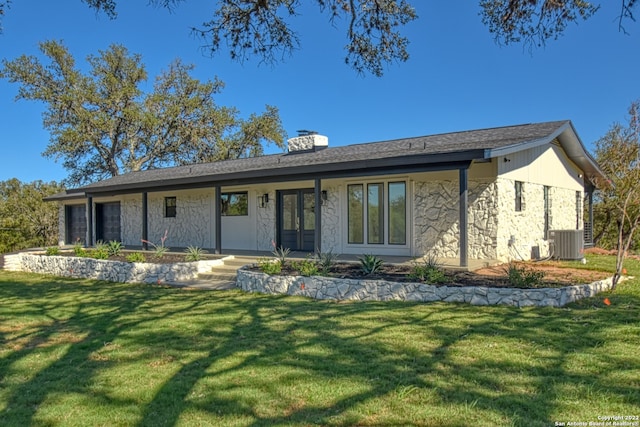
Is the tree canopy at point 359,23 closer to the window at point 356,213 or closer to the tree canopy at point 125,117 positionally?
the window at point 356,213

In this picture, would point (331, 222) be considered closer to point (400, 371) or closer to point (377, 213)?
point (377, 213)

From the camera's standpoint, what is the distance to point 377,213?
12.4 meters

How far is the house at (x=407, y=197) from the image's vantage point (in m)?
10.8

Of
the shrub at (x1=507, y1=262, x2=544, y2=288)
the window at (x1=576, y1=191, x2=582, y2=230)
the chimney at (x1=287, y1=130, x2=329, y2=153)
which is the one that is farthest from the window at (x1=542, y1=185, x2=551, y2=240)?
the chimney at (x1=287, y1=130, x2=329, y2=153)

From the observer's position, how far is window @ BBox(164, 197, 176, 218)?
696 inches

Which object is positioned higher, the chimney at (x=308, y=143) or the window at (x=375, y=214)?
the chimney at (x=308, y=143)

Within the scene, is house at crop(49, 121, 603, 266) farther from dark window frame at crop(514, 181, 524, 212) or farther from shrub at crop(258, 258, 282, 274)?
shrub at crop(258, 258, 282, 274)

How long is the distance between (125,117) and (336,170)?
22690 mm

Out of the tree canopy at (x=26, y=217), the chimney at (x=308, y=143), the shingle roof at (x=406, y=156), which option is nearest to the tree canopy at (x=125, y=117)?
the tree canopy at (x=26, y=217)

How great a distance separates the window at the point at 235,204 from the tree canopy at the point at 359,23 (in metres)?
7.90

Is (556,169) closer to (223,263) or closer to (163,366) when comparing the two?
(223,263)

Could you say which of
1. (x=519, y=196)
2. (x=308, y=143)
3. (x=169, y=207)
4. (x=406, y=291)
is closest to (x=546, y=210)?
(x=519, y=196)

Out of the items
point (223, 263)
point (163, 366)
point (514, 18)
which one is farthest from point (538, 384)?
point (223, 263)

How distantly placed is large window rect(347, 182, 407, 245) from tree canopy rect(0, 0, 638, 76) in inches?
181
